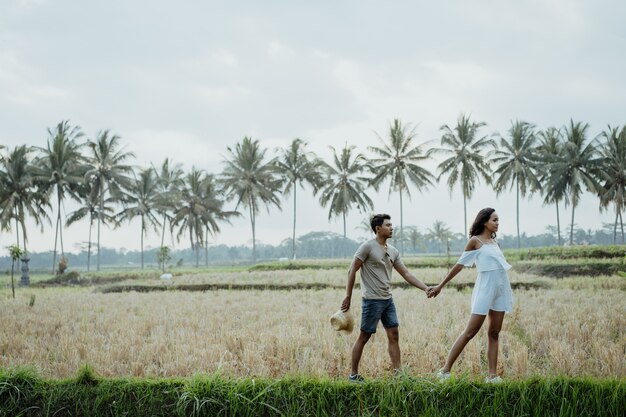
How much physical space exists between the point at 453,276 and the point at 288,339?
2399 millimetres

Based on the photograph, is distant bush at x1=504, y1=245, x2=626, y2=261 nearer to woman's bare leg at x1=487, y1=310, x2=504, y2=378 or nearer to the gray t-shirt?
woman's bare leg at x1=487, y1=310, x2=504, y2=378

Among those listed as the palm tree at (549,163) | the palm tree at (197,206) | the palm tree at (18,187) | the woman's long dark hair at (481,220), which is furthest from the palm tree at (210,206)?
the woman's long dark hair at (481,220)

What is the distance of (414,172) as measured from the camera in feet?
113

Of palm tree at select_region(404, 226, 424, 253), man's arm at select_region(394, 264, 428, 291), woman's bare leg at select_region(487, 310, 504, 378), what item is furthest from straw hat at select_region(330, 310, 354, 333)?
palm tree at select_region(404, 226, 424, 253)

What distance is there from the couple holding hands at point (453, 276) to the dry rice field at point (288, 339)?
364 millimetres

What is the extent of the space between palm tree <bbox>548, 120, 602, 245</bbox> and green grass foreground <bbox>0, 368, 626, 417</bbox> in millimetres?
33649

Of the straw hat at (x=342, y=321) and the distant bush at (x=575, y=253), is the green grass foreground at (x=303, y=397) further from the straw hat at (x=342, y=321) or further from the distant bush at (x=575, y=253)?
the distant bush at (x=575, y=253)

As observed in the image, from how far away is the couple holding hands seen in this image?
4.24m

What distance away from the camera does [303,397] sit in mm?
3688

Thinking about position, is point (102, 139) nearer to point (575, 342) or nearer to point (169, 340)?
point (169, 340)

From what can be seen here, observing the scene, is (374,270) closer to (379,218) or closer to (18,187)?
(379,218)

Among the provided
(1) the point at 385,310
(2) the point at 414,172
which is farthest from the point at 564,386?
(2) the point at 414,172

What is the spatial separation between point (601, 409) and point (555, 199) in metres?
37.0

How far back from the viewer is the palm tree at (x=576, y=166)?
1302 inches
